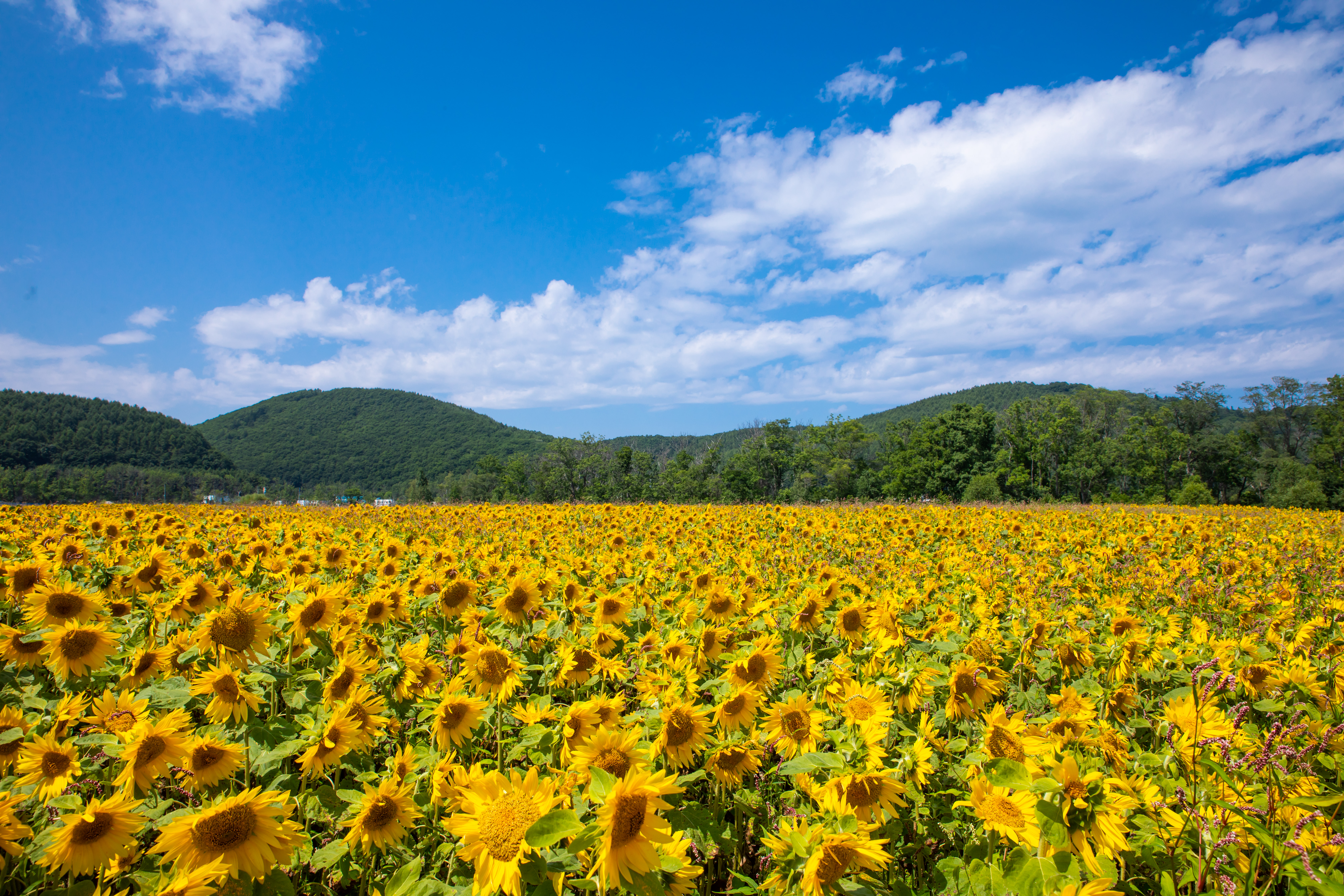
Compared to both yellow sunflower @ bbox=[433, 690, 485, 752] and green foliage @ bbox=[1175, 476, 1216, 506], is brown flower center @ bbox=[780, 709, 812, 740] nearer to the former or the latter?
yellow sunflower @ bbox=[433, 690, 485, 752]

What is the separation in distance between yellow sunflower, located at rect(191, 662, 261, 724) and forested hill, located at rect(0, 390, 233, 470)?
87916 mm

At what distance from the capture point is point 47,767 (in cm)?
190

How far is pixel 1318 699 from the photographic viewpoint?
2.60 m

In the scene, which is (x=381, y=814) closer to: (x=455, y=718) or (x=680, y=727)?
(x=455, y=718)

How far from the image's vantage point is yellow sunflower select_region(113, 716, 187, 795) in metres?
1.80

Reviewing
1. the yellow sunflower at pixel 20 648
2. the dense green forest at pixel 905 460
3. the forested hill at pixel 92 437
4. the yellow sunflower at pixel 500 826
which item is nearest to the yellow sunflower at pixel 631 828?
the yellow sunflower at pixel 500 826

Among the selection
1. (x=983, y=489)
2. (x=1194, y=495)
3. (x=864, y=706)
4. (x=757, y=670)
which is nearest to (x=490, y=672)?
(x=757, y=670)

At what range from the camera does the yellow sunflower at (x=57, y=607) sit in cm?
271

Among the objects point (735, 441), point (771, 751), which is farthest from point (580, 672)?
point (735, 441)

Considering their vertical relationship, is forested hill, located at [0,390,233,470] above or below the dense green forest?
above

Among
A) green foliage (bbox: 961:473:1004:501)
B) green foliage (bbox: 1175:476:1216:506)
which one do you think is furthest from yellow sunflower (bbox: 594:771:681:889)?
green foliage (bbox: 1175:476:1216:506)

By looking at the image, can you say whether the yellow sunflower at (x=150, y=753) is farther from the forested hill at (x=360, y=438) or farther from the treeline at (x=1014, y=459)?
the forested hill at (x=360, y=438)

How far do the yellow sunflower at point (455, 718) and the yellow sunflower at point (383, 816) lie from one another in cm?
32

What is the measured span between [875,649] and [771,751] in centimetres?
68
